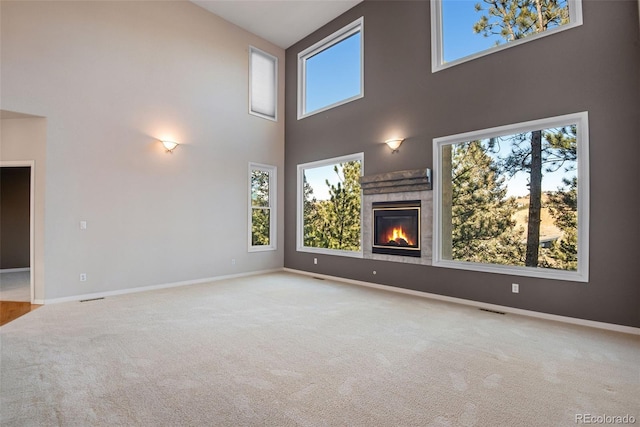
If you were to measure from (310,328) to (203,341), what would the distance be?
3.64ft

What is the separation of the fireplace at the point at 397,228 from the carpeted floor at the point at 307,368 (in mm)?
1184

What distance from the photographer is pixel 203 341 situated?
A: 3090mm

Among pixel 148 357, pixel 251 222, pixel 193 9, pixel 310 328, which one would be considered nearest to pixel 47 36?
pixel 193 9

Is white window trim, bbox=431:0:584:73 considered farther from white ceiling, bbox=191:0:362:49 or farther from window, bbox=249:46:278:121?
window, bbox=249:46:278:121

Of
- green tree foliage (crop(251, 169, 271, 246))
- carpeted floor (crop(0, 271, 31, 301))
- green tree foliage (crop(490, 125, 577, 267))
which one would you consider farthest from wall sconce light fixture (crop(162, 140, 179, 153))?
green tree foliage (crop(490, 125, 577, 267))

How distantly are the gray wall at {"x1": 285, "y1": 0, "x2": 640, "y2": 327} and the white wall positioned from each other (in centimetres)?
219

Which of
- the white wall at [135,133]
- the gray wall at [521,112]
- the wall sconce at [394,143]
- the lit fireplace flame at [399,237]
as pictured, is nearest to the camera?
the gray wall at [521,112]

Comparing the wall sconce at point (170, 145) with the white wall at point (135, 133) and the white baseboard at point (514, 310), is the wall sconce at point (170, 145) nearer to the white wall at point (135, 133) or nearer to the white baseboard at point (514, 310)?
the white wall at point (135, 133)

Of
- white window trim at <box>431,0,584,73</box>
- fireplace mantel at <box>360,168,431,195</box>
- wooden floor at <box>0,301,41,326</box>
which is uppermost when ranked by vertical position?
white window trim at <box>431,0,584,73</box>

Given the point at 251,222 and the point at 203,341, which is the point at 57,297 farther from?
the point at 251,222

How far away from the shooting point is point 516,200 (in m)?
4.17

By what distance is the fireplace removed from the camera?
16.5 feet

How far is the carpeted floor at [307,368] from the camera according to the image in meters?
1.95

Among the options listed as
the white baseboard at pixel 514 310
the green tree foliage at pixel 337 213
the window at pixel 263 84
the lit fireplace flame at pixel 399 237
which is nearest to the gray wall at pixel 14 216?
the window at pixel 263 84
